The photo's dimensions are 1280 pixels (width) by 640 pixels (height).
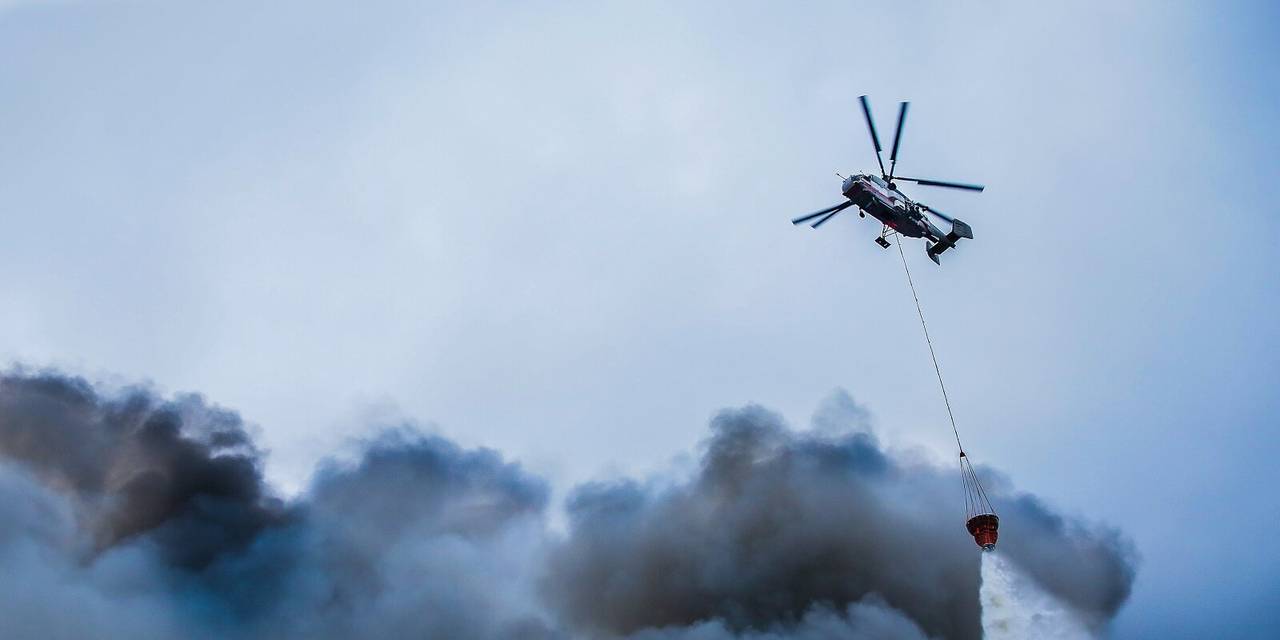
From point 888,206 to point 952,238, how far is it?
7.02m

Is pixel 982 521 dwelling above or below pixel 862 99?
below

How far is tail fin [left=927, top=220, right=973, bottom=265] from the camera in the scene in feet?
284

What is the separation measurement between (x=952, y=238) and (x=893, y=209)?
6499 millimetres

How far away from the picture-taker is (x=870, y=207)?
84.2 meters

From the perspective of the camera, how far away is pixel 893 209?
84625 millimetres

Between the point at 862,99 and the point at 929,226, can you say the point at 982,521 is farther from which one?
the point at 862,99

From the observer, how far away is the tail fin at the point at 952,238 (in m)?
86.7

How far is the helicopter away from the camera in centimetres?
8275

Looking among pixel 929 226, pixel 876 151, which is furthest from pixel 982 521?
pixel 876 151

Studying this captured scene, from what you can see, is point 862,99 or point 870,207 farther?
point 870,207

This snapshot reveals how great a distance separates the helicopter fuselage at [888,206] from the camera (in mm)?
83312

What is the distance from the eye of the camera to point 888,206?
84.4 metres

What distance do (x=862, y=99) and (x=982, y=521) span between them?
108ft

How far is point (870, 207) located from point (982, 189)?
863cm
